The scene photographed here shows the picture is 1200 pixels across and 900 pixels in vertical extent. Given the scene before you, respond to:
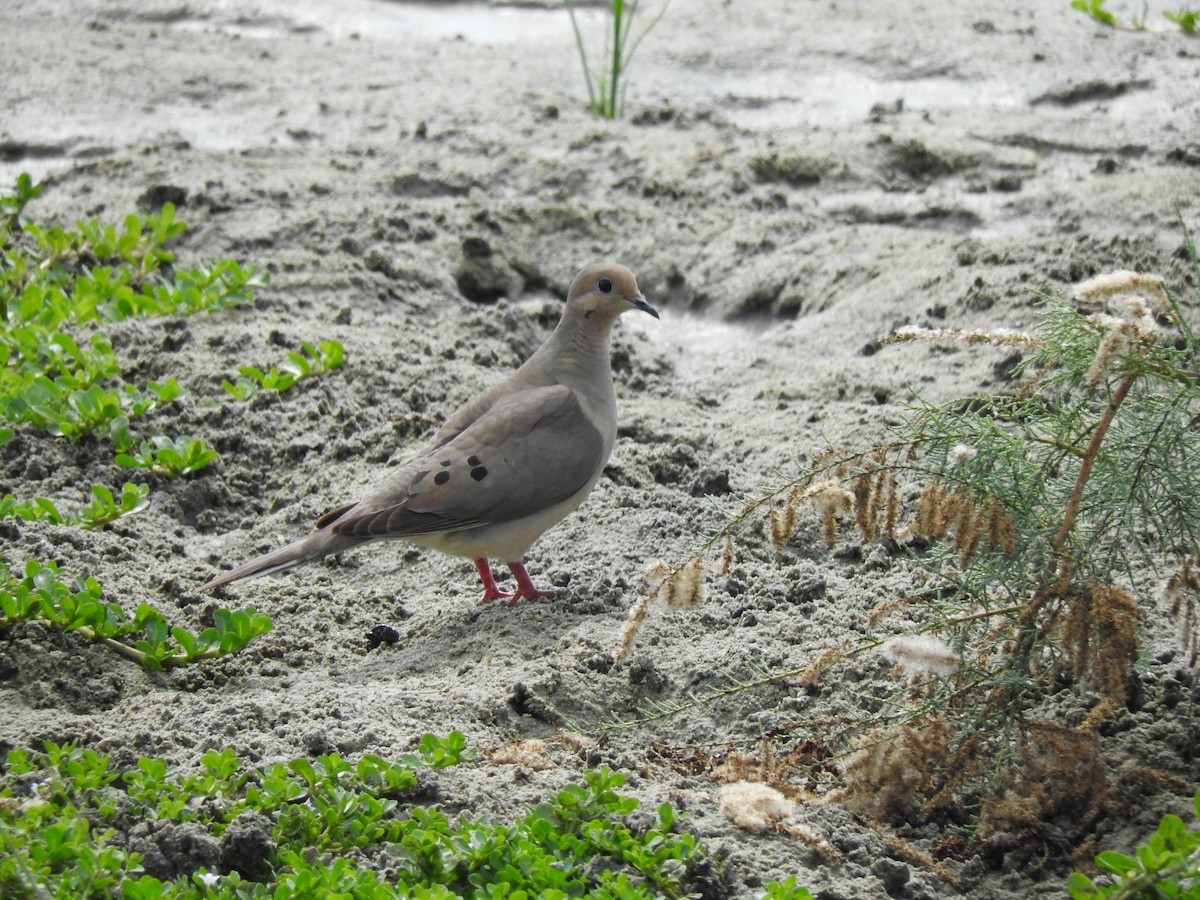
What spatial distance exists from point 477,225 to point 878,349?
231cm

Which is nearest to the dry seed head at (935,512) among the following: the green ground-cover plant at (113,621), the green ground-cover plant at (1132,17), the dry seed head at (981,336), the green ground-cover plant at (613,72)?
the dry seed head at (981,336)

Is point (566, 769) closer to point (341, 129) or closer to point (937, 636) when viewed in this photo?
point (937, 636)

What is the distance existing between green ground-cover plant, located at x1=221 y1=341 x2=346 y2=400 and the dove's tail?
142cm

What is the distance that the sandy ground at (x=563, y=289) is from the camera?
3.77m

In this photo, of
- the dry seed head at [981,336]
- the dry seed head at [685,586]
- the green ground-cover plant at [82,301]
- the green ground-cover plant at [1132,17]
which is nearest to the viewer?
the dry seed head at [981,336]

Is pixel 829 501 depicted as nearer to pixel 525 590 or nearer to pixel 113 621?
pixel 525 590

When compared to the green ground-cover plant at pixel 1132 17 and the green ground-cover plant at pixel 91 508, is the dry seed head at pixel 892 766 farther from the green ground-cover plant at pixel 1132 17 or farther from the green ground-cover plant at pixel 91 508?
the green ground-cover plant at pixel 1132 17

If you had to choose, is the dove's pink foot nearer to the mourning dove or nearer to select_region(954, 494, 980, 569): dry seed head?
the mourning dove

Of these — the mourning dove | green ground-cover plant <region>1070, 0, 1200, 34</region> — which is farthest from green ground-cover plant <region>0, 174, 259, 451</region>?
green ground-cover plant <region>1070, 0, 1200, 34</region>

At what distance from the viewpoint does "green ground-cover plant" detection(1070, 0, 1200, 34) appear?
8.79 m

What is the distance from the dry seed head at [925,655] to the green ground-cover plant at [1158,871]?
0.54 metres

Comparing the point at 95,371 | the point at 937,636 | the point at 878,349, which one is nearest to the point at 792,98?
the point at 878,349

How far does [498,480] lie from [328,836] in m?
1.65

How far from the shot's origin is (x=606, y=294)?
16.9 feet
